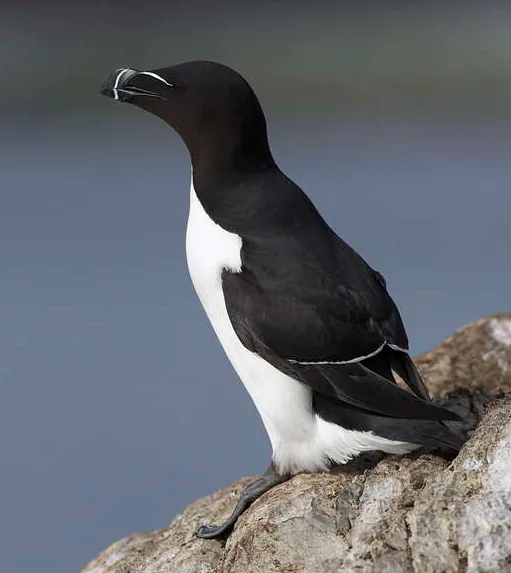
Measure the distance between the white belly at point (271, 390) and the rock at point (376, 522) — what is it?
7cm

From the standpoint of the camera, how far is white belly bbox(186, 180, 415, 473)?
3307 mm

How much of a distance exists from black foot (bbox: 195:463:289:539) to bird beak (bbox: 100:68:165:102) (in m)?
1.18

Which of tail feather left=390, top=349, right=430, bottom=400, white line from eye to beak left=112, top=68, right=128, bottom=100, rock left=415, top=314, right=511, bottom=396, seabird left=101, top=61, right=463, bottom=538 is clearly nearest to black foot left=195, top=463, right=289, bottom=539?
seabird left=101, top=61, right=463, bottom=538

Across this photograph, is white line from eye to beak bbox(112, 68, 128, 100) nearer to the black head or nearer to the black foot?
the black head

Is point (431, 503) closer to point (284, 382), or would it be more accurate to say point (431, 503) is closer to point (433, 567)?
point (433, 567)

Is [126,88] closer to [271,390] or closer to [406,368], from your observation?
[271,390]

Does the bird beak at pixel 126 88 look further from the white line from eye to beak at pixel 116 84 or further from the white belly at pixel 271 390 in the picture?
the white belly at pixel 271 390

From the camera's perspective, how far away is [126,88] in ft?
11.4

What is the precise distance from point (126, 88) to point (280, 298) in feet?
2.68

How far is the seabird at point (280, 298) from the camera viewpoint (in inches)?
127

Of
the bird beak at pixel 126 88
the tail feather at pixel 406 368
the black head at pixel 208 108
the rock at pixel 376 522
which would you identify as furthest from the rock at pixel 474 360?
the bird beak at pixel 126 88

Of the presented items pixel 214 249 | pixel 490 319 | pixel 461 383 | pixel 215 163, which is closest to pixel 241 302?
pixel 214 249

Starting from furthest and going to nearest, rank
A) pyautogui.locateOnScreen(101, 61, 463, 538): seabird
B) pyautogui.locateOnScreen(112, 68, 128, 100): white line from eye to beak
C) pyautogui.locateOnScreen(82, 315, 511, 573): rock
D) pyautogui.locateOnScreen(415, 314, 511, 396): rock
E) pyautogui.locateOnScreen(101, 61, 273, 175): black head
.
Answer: pyautogui.locateOnScreen(415, 314, 511, 396): rock < pyautogui.locateOnScreen(112, 68, 128, 100): white line from eye to beak < pyautogui.locateOnScreen(101, 61, 273, 175): black head < pyautogui.locateOnScreen(101, 61, 463, 538): seabird < pyautogui.locateOnScreen(82, 315, 511, 573): rock

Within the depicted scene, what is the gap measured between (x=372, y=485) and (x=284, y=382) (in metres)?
0.41
